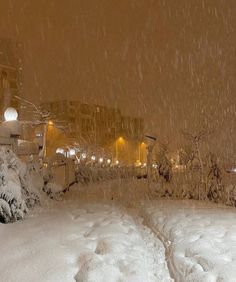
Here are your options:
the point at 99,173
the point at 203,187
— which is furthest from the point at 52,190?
the point at 99,173

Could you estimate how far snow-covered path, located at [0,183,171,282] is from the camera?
5008 mm

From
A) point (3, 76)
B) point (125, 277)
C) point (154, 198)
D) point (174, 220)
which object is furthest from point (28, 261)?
point (3, 76)

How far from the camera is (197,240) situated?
21.3 feet

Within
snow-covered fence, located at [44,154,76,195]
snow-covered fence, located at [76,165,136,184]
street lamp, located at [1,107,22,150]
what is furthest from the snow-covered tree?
street lamp, located at [1,107,22,150]

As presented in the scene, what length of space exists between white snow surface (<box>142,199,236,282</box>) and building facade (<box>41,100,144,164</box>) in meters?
31.4

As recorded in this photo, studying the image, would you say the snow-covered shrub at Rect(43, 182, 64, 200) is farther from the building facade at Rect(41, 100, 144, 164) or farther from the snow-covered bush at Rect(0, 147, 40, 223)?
the building facade at Rect(41, 100, 144, 164)

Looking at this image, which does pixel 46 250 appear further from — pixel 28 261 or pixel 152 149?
pixel 152 149

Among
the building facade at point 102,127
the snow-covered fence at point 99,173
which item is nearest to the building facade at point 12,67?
the snow-covered fence at point 99,173

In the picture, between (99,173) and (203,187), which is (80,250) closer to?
(203,187)

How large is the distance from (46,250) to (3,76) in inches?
977

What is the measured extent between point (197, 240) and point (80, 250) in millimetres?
2043

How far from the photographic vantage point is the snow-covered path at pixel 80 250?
16.4 ft

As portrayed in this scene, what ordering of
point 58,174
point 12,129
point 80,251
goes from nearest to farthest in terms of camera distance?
point 80,251 → point 12,129 → point 58,174

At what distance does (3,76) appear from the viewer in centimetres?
2864
